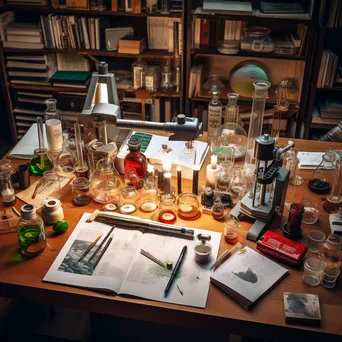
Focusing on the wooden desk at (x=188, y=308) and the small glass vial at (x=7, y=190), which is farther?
the small glass vial at (x=7, y=190)

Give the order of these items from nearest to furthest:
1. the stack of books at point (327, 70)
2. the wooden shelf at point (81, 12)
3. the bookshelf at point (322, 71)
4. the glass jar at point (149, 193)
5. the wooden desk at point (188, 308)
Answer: the wooden desk at point (188, 308) < the glass jar at point (149, 193) < the bookshelf at point (322, 71) < the stack of books at point (327, 70) < the wooden shelf at point (81, 12)

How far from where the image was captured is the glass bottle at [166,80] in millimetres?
3379

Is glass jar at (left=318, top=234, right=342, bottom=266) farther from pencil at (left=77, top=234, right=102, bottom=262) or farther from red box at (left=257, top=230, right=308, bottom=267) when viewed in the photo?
pencil at (left=77, top=234, right=102, bottom=262)

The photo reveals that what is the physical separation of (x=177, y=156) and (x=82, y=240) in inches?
23.7

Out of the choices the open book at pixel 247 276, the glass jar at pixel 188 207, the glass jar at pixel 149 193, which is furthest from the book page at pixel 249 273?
the glass jar at pixel 149 193

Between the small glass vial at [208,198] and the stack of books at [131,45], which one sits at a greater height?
the stack of books at [131,45]

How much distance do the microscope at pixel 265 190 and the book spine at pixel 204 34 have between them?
1684mm

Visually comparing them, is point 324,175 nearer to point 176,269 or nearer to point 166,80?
point 176,269

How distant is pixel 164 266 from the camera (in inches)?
61.0

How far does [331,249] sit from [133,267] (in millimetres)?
666

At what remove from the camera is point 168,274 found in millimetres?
1518

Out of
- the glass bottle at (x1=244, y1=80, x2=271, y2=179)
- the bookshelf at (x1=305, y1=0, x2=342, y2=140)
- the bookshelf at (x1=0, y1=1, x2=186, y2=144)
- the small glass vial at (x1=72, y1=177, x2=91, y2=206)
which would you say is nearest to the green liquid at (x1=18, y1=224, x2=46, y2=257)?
the small glass vial at (x1=72, y1=177, x2=91, y2=206)

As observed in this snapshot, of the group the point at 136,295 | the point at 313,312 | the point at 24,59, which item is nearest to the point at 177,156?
the point at 136,295

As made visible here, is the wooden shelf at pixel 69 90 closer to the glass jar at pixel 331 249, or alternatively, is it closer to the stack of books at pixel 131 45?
Answer: the stack of books at pixel 131 45
